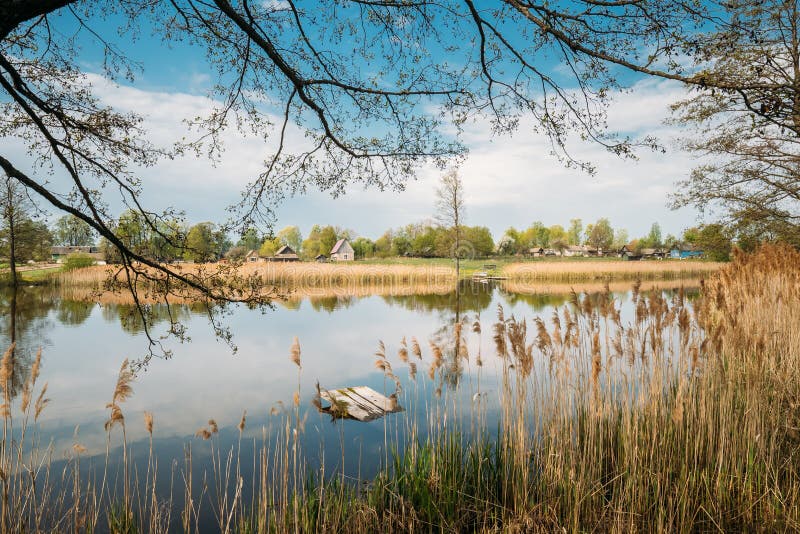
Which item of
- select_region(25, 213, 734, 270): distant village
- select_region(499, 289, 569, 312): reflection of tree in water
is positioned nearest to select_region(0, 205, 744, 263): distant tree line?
select_region(25, 213, 734, 270): distant village

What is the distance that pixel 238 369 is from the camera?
37.6 feet

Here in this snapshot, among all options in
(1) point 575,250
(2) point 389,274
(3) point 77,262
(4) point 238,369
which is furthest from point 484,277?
(1) point 575,250

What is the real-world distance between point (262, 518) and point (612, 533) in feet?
7.25

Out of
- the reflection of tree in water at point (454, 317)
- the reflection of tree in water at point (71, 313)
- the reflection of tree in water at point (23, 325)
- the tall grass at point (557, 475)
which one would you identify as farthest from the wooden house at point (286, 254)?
the tall grass at point (557, 475)

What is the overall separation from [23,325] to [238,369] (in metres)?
10.5

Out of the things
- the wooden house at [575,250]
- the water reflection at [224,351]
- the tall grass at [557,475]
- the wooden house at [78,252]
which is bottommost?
the water reflection at [224,351]

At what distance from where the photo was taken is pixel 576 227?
11469 cm

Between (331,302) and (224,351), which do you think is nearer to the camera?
(224,351)

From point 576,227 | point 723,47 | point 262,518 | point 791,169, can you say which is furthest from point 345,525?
point 576,227

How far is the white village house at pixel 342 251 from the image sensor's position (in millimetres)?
81125

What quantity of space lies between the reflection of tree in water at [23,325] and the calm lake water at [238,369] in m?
0.06

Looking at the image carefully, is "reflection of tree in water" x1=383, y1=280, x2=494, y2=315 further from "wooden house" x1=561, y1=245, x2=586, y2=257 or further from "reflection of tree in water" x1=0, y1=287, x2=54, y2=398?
"wooden house" x1=561, y1=245, x2=586, y2=257

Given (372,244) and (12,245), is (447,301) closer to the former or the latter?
(12,245)

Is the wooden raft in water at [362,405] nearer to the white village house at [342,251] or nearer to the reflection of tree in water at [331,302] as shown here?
the reflection of tree in water at [331,302]
